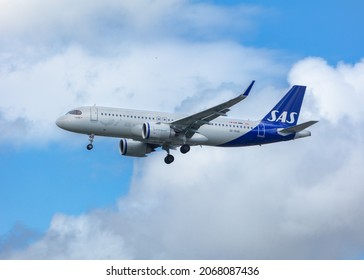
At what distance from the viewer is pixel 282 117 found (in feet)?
286

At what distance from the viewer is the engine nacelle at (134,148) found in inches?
3354

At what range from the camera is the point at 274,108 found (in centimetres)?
8756

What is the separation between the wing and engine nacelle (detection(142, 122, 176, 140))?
2.04ft

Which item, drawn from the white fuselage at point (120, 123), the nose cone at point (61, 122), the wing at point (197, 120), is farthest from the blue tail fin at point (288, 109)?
the nose cone at point (61, 122)

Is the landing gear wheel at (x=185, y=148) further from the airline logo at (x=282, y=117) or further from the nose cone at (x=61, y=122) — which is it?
the nose cone at (x=61, y=122)

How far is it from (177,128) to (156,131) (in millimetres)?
2061

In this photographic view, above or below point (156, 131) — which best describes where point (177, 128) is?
above

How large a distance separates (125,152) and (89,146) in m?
8.81

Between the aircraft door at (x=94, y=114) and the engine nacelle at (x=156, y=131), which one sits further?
the engine nacelle at (x=156, y=131)

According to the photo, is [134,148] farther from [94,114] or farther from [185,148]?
[94,114]

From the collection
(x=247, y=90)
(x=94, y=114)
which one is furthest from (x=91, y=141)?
(x=247, y=90)

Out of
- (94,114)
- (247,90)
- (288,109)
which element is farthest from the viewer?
(288,109)

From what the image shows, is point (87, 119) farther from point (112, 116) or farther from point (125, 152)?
point (125, 152)

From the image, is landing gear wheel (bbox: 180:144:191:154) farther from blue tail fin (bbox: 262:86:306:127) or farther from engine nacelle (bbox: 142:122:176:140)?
blue tail fin (bbox: 262:86:306:127)
